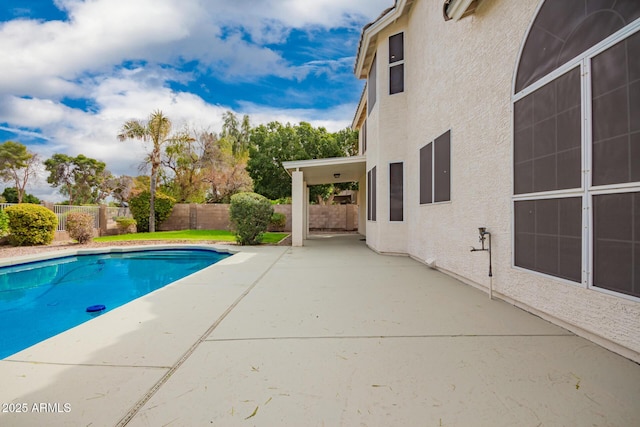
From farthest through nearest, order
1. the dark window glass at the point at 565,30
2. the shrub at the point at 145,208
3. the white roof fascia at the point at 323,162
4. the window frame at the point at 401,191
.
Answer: the shrub at the point at 145,208, the white roof fascia at the point at 323,162, the window frame at the point at 401,191, the dark window glass at the point at 565,30

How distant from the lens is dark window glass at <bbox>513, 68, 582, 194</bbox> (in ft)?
11.8

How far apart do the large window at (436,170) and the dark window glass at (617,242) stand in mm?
3922

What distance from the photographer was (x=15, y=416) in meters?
2.24

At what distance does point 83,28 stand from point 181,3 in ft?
12.9

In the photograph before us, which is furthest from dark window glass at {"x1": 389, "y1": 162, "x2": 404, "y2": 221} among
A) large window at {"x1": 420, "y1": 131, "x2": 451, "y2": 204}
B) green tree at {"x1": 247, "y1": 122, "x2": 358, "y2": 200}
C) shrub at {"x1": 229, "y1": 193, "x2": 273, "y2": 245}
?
green tree at {"x1": 247, "y1": 122, "x2": 358, "y2": 200}

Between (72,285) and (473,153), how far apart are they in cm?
1129

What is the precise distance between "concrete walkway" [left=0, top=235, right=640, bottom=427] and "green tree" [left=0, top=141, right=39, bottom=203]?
36818 millimetres

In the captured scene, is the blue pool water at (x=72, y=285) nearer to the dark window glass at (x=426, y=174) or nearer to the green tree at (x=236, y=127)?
the dark window glass at (x=426, y=174)

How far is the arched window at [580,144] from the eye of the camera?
9.78 ft

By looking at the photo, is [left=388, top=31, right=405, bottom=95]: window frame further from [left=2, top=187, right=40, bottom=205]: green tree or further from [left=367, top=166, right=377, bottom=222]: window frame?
[left=2, top=187, right=40, bottom=205]: green tree

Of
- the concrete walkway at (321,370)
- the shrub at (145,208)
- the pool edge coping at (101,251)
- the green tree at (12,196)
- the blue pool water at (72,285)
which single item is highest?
the green tree at (12,196)

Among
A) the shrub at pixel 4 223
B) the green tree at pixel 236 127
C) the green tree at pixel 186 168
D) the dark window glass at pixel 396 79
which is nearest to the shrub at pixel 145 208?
the green tree at pixel 186 168

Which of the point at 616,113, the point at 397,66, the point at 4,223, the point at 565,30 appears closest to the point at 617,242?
the point at 616,113

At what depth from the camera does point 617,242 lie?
311 cm
